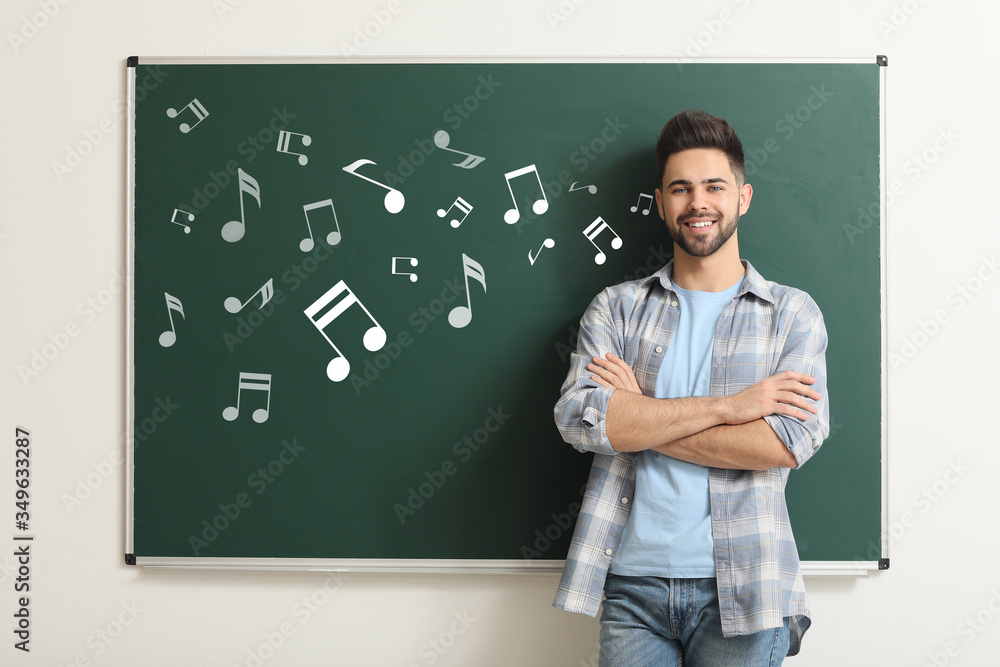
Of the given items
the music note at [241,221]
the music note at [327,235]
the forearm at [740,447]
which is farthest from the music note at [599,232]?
the music note at [241,221]

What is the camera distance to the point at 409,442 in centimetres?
213

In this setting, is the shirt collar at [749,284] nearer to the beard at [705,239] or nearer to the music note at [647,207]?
the beard at [705,239]

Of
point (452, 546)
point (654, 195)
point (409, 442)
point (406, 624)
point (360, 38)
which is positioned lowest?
point (406, 624)

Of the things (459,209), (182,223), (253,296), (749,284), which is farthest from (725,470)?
(182,223)

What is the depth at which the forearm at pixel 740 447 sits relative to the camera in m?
1.60

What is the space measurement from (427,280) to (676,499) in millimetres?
1018

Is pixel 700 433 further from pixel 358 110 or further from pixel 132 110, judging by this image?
pixel 132 110

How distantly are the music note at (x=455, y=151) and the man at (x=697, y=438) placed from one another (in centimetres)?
62

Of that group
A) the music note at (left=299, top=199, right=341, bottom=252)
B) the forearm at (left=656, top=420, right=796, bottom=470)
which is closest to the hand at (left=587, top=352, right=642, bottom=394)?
the forearm at (left=656, top=420, right=796, bottom=470)

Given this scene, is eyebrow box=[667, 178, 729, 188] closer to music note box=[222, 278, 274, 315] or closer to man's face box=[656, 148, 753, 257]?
man's face box=[656, 148, 753, 257]

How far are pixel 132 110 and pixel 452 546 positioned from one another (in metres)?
1.78

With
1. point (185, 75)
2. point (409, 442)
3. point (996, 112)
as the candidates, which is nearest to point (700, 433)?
point (409, 442)

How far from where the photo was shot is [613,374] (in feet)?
5.63

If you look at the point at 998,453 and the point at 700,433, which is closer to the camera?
the point at 700,433
